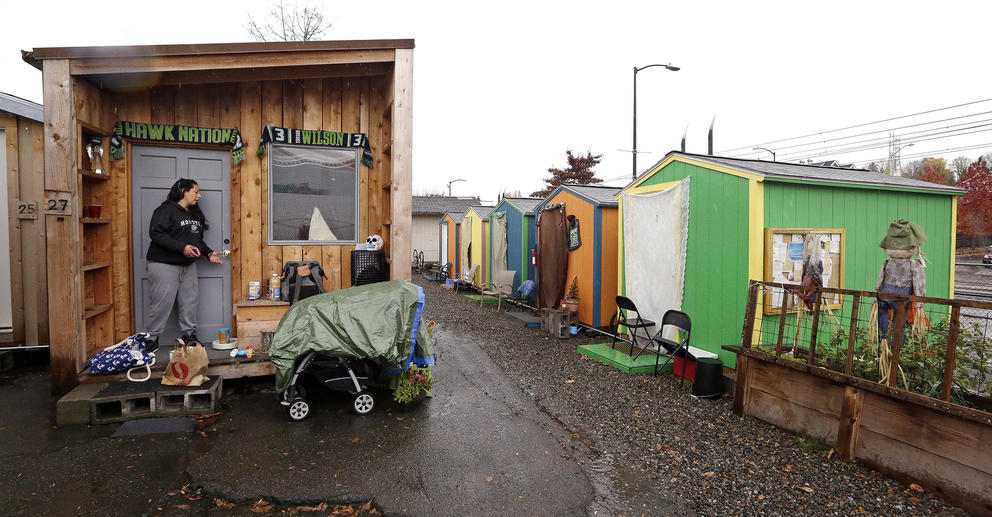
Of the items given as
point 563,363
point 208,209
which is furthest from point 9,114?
point 563,363

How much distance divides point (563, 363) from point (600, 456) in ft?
9.16

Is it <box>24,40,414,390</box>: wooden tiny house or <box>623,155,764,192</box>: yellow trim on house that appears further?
<box>623,155,764,192</box>: yellow trim on house

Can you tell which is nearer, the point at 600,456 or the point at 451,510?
the point at 451,510

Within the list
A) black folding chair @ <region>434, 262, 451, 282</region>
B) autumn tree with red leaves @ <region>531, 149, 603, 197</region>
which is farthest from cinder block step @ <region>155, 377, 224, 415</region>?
autumn tree with red leaves @ <region>531, 149, 603, 197</region>

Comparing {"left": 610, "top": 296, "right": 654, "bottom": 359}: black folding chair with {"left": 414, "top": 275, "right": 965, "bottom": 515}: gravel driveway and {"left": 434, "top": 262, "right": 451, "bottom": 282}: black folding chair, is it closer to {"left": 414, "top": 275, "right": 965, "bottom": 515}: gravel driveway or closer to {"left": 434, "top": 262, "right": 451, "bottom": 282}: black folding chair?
{"left": 414, "top": 275, "right": 965, "bottom": 515}: gravel driveway

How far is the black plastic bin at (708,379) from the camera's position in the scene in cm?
511

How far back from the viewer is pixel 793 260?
5418mm

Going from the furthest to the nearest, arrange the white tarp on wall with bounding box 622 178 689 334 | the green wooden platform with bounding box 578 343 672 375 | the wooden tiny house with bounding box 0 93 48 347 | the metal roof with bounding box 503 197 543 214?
the metal roof with bounding box 503 197 543 214 → the white tarp on wall with bounding box 622 178 689 334 → the green wooden platform with bounding box 578 343 672 375 → the wooden tiny house with bounding box 0 93 48 347

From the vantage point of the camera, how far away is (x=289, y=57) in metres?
5.02

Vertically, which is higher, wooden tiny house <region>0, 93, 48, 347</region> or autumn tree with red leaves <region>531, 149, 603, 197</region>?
autumn tree with red leaves <region>531, 149, 603, 197</region>

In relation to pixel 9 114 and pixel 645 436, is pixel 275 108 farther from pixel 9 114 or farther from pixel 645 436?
pixel 645 436

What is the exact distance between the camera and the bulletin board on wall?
5.27 m

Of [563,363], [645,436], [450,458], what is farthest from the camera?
[563,363]

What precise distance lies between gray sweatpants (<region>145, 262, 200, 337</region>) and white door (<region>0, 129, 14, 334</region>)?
2.13 metres
